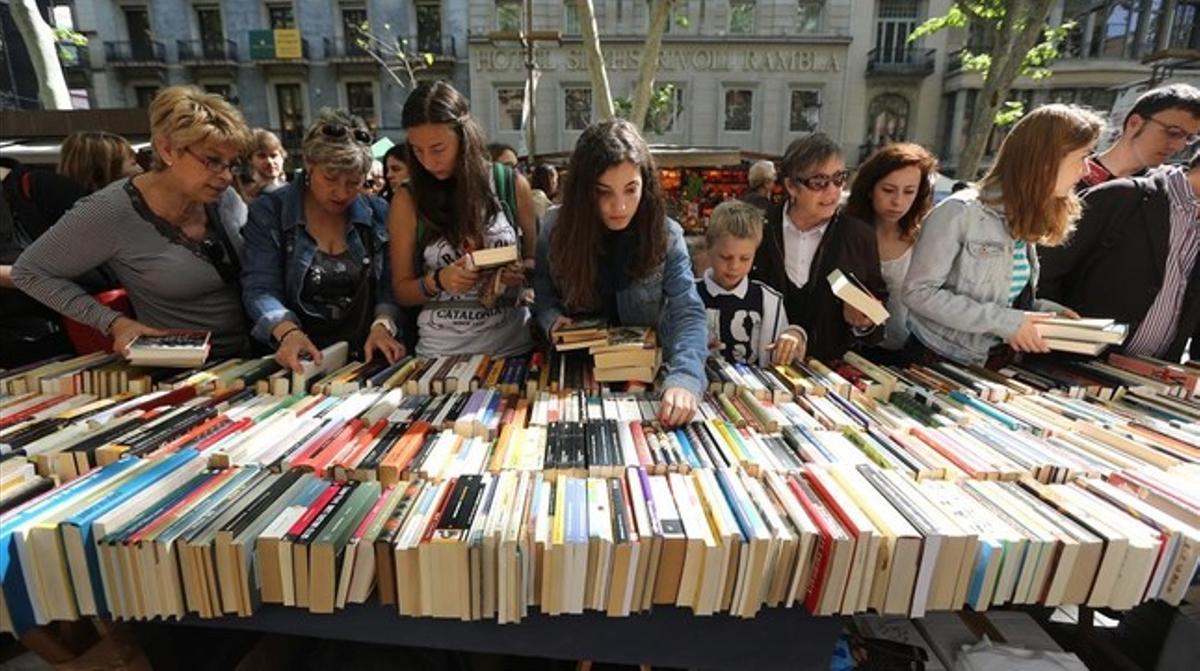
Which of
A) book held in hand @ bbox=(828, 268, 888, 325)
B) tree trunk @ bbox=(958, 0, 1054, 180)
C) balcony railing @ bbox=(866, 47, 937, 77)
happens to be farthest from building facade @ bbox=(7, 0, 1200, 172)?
book held in hand @ bbox=(828, 268, 888, 325)

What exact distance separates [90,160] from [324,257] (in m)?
2.08

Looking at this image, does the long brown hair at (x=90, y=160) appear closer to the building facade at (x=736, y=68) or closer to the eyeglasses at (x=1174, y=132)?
the eyeglasses at (x=1174, y=132)

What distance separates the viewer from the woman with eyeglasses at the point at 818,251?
91.5 inches

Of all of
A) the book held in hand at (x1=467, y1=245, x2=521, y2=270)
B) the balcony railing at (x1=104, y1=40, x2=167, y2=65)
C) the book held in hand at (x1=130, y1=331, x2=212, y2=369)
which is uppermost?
the balcony railing at (x1=104, y1=40, x2=167, y2=65)

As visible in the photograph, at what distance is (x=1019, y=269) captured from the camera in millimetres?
2160

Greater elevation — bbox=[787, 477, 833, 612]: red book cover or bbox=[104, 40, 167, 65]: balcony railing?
bbox=[104, 40, 167, 65]: balcony railing

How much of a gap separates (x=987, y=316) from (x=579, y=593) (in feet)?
5.55

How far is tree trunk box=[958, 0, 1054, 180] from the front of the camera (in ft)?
30.5

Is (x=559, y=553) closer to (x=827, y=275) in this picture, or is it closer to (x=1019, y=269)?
(x=827, y=275)

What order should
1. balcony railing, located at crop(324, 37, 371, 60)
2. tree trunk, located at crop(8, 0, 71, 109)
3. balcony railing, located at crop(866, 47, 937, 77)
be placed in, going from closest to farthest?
1. tree trunk, located at crop(8, 0, 71, 109)
2. balcony railing, located at crop(866, 47, 937, 77)
3. balcony railing, located at crop(324, 37, 371, 60)

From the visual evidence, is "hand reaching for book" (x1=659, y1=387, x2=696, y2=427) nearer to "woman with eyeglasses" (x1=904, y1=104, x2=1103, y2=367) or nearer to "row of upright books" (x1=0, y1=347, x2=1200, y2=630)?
"row of upright books" (x1=0, y1=347, x2=1200, y2=630)

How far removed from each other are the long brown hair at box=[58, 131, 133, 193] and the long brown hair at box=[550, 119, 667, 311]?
2861mm

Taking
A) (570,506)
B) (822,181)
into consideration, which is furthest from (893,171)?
(570,506)

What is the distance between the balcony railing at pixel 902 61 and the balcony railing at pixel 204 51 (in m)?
21.2
